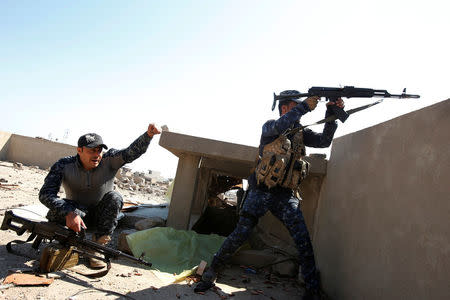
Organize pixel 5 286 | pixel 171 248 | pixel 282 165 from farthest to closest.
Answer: pixel 171 248
pixel 282 165
pixel 5 286

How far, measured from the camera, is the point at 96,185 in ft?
10.5

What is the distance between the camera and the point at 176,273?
123 inches

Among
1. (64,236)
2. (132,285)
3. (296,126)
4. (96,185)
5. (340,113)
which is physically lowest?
(132,285)

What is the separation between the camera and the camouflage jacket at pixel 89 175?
3.05m

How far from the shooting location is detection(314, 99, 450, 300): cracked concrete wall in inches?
69.2

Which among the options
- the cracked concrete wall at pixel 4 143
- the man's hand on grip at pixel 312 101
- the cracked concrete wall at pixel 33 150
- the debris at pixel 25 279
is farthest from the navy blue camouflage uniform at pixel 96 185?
the cracked concrete wall at pixel 4 143

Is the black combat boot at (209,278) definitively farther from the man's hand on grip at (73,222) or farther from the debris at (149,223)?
the debris at (149,223)

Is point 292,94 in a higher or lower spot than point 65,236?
higher

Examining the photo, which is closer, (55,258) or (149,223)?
(55,258)

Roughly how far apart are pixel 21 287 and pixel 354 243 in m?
2.64

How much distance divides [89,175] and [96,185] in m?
0.13

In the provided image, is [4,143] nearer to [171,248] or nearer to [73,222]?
[171,248]

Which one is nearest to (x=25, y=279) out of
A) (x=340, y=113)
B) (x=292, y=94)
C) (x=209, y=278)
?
(x=209, y=278)

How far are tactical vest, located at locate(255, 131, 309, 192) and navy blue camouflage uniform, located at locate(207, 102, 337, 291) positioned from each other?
0.09m
